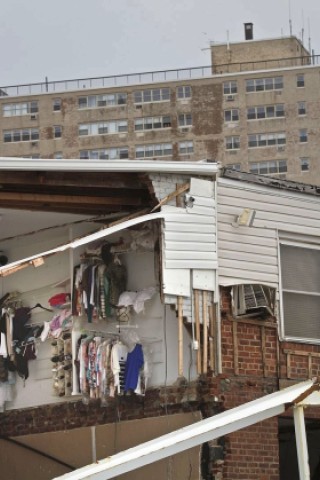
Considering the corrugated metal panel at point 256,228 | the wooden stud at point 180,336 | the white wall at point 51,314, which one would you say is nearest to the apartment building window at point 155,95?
the white wall at point 51,314

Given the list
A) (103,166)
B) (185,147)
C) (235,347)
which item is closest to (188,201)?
(103,166)

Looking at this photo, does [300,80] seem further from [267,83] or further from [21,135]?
[21,135]

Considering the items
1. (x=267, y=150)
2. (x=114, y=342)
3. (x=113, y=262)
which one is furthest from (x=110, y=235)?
(x=267, y=150)

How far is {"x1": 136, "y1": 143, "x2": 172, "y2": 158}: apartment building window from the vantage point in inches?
4227

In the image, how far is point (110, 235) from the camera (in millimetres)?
16469

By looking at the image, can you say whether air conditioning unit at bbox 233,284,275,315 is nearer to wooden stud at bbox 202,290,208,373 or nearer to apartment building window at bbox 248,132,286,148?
wooden stud at bbox 202,290,208,373

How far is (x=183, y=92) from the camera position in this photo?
108375 millimetres

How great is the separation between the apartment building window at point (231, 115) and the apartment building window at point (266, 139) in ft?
7.23

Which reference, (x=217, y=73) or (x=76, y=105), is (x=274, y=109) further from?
(x=76, y=105)

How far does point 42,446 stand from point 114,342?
1955 millimetres

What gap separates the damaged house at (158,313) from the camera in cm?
1516

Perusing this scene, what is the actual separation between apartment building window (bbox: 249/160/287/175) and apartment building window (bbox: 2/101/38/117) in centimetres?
2238

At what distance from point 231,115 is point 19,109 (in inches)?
839

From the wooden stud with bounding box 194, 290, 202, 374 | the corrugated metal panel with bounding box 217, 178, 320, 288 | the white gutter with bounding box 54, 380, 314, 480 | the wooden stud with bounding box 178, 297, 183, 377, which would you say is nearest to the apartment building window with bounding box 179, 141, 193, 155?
the corrugated metal panel with bounding box 217, 178, 320, 288
